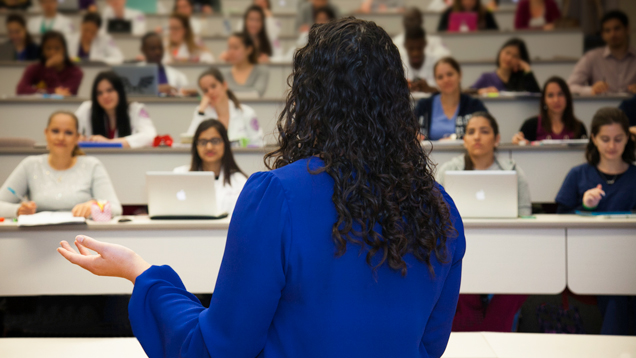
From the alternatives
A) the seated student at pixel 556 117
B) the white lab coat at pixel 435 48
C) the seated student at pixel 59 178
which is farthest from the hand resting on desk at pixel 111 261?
the white lab coat at pixel 435 48

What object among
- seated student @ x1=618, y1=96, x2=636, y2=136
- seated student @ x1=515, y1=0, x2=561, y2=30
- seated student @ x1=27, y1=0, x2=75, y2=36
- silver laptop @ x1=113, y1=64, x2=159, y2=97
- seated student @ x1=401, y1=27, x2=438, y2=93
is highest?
seated student @ x1=27, y1=0, x2=75, y2=36

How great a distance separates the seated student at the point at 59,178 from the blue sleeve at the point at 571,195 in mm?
2299

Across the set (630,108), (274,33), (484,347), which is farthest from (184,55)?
(484,347)

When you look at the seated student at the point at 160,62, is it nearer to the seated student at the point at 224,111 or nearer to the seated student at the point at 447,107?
the seated student at the point at 224,111

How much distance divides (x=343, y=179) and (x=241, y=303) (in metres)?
0.21

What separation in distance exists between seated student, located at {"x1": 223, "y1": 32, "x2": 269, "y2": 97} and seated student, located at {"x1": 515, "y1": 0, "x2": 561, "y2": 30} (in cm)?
317

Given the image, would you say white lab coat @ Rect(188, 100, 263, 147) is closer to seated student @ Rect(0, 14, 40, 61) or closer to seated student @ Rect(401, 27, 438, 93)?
seated student @ Rect(401, 27, 438, 93)

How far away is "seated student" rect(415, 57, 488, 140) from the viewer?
382 cm

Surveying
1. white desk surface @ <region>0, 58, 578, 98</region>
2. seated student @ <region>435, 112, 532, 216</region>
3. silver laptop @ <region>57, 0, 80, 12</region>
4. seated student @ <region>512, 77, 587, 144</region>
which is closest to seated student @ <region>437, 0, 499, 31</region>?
white desk surface @ <region>0, 58, 578, 98</region>

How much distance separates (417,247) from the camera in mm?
792

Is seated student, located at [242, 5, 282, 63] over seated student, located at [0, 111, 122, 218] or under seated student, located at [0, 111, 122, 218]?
over

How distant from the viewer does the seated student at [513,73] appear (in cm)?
440

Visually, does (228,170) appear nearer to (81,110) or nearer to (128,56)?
(81,110)

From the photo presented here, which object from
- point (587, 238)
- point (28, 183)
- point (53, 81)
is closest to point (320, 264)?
point (587, 238)
